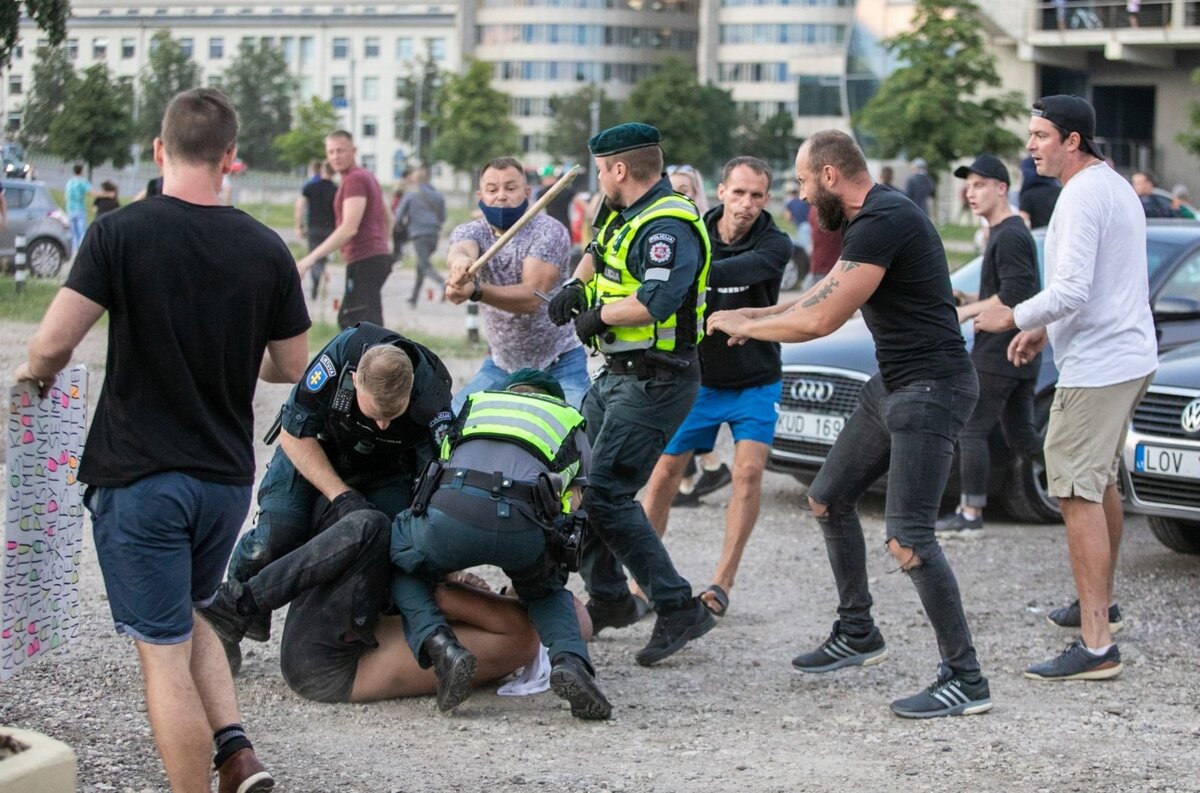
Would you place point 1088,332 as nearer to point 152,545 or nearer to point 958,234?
point 152,545

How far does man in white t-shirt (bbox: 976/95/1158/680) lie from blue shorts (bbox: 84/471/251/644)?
10.2 ft

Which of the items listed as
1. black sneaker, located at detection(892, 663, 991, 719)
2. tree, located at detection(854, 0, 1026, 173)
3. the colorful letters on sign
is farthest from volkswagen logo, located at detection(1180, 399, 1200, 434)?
tree, located at detection(854, 0, 1026, 173)

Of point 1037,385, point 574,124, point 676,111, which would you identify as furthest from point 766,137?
point 1037,385

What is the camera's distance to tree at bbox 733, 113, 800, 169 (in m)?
95.6

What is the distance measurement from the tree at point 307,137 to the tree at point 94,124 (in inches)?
2323

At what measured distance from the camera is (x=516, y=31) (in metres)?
118

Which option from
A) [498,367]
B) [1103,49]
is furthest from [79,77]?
[1103,49]

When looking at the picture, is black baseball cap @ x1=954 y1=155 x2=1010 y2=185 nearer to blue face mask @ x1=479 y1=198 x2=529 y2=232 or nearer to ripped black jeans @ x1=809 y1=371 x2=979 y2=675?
blue face mask @ x1=479 y1=198 x2=529 y2=232

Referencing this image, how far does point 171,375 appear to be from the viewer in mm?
4074

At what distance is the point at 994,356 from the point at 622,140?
3252mm

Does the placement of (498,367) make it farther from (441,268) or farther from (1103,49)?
(1103,49)

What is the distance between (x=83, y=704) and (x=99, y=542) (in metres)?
1.36

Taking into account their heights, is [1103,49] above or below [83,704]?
above

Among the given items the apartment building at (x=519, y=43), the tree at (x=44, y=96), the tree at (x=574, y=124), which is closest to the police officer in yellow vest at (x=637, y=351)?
the tree at (x=44, y=96)
